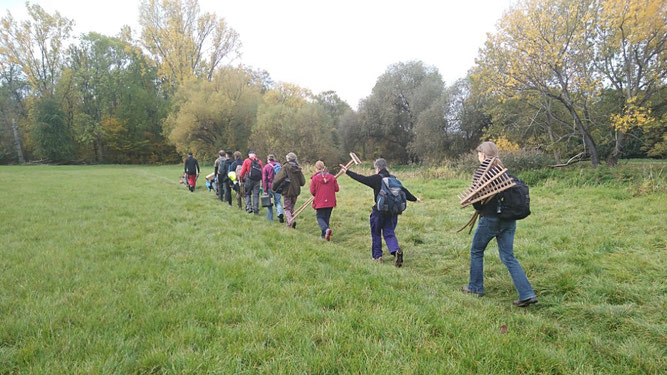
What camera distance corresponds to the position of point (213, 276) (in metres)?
4.33

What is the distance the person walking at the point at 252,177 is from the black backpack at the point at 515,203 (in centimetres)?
734

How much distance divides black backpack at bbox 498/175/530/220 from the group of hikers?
6 cm

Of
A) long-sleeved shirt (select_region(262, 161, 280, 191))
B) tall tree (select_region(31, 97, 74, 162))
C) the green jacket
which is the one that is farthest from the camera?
tall tree (select_region(31, 97, 74, 162))

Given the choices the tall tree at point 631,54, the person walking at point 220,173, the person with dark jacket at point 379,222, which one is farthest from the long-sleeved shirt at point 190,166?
the tall tree at point 631,54

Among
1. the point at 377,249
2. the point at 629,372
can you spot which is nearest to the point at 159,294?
the point at 377,249

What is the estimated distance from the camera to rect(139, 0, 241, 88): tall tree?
135ft

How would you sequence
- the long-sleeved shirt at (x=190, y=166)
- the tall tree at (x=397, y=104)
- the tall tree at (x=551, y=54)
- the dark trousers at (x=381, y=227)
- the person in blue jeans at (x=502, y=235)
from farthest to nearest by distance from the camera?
the tall tree at (x=397, y=104) < the long-sleeved shirt at (x=190, y=166) < the tall tree at (x=551, y=54) < the dark trousers at (x=381, y=227) < the person in blue jeans at (x=502, y=235)

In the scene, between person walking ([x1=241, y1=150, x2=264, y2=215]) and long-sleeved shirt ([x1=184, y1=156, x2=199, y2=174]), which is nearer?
person walking ([x1=241, y1=150, x2=264, y2=215])

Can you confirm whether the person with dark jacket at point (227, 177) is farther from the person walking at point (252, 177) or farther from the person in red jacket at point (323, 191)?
the person in red jacket at point (323, 191)

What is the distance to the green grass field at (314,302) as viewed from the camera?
2623 mm

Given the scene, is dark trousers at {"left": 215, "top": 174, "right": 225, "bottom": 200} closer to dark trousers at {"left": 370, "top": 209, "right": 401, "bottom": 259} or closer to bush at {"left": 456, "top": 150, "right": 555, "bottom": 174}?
dark trousers at {"left": 370, "top": 209, "right": 401, "bottom": 259}

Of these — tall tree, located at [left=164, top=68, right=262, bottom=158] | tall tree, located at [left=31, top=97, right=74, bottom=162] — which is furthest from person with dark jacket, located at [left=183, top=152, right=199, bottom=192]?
tall tree, located at [left=31, top=97, right=74, bottom=162]

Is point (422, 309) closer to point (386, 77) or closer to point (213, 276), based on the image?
point (213, 276)

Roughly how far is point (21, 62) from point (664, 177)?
5924 cm
